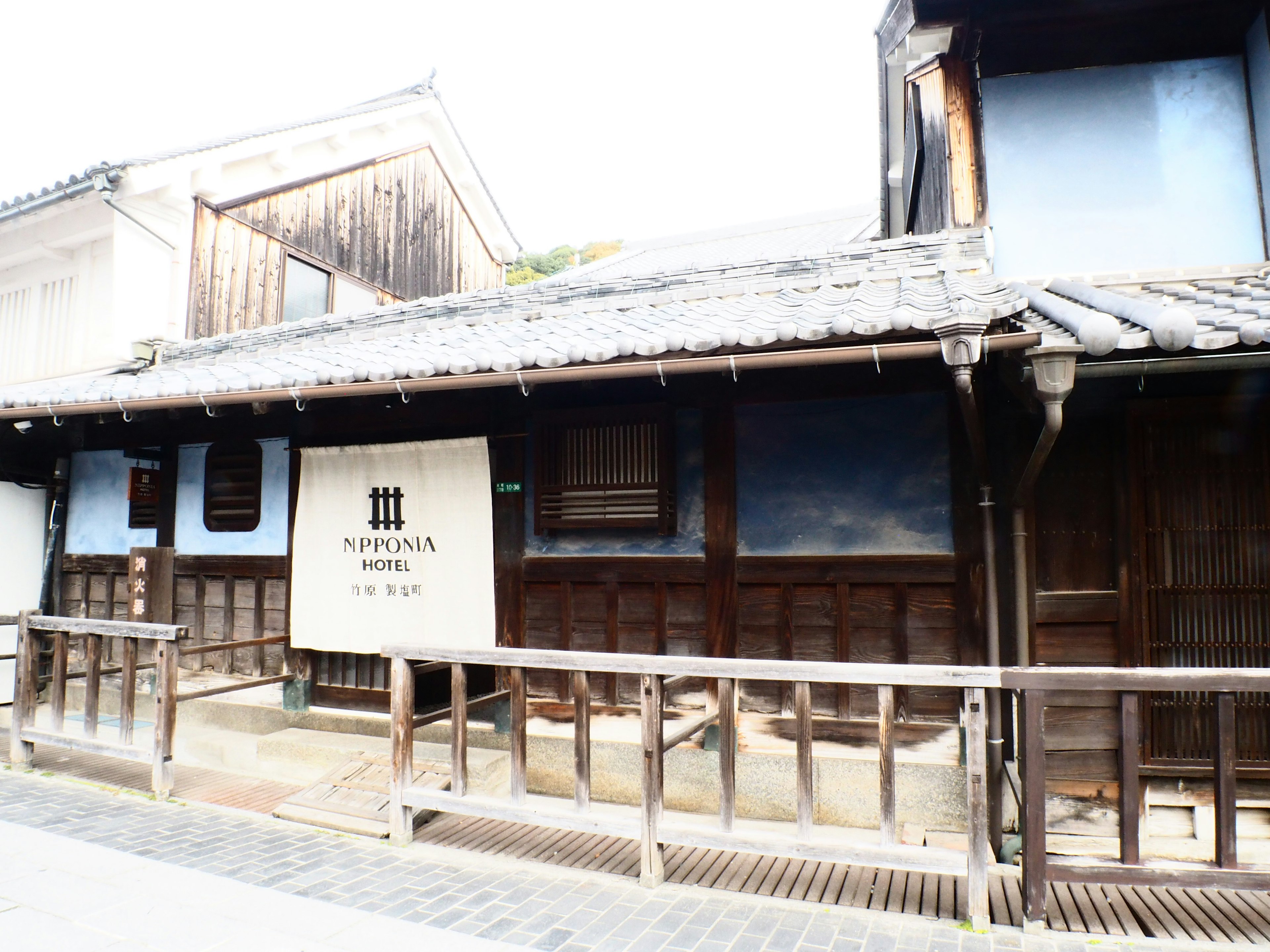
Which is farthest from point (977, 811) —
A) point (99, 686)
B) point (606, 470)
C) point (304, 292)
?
point (304, 292)

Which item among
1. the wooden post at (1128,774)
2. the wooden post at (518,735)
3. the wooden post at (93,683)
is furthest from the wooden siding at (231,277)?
the wooden post at (1128,774)

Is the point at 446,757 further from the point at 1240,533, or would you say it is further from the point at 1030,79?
the point at 1030,79

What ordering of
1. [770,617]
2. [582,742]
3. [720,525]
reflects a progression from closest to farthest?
[582,742], [770,617], [720,525]

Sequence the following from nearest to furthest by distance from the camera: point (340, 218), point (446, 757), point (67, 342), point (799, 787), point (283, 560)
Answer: point (799, 787) → point (446, 757) → point (283, 560) → point (67, 342) → point (340, 218)

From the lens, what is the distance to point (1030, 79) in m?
6.67

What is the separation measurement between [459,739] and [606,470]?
239 cm

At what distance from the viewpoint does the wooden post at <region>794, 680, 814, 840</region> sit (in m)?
4.09

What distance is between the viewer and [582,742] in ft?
15.2

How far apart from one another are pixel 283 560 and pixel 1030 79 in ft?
28.3

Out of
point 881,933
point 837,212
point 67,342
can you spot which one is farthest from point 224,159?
point 837,212

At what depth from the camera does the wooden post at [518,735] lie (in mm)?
4777

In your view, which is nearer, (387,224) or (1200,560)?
(1200,560)

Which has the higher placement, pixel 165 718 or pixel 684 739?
pixel 684 739

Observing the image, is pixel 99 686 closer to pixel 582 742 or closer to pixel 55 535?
pixel 55 535
